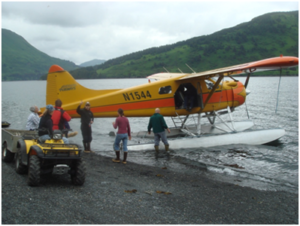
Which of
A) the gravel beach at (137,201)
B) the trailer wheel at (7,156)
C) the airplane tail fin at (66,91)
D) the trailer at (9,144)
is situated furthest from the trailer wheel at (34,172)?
the airplane tail fin at (66,91)

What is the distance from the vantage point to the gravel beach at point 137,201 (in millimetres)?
4727

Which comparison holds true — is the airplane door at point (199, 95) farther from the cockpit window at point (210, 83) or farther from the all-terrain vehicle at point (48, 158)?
the all-terrain vehicle at point (48, 158)

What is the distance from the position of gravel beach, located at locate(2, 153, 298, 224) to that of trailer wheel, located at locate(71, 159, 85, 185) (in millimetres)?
132

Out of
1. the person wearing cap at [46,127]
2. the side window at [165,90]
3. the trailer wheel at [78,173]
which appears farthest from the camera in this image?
the side window at [165,90]

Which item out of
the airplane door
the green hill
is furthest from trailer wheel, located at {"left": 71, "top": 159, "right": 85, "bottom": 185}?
the green hill

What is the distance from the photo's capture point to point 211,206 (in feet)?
18.8

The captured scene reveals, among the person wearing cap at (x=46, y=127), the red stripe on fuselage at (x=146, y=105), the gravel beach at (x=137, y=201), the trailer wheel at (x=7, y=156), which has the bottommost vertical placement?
the gravel beach at (x=137, y=201)

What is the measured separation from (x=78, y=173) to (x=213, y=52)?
13923cm

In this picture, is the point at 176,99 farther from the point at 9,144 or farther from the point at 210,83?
the point at 9,144

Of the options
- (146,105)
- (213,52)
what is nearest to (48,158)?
(146,105)

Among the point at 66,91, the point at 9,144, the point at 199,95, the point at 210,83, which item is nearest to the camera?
the point at 9,144

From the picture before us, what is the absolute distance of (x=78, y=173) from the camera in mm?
6074

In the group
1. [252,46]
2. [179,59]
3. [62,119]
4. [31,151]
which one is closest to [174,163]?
[62,119]

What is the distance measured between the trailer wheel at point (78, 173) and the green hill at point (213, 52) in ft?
378
